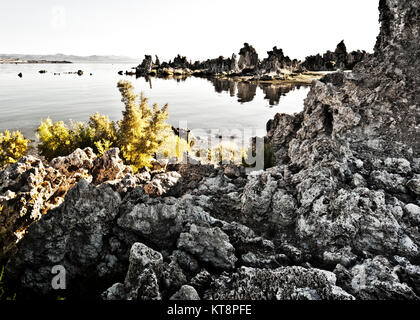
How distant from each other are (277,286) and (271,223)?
Result: 3896 millimetres

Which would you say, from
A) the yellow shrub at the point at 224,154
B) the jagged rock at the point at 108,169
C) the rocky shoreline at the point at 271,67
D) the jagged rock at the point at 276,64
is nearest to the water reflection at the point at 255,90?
the rocky shoreline at the point at 271,67

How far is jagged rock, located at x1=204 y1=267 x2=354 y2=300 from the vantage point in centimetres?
544

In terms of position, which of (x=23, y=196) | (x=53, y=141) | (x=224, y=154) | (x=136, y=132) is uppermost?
(x=136, y=132)

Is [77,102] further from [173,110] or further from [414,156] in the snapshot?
[414,156]

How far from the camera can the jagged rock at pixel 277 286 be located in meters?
5.44

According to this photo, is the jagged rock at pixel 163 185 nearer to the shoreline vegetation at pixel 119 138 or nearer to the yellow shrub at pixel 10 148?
the shoreline vegetation at pixel 119 138

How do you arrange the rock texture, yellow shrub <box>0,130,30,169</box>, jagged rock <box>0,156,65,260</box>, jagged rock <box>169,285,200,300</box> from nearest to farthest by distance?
jagged rock <box>169,285,200,300</box>
jagged rock <box>0,156,65,260</box>
yellow shrub <box>0,130,30,169</box>
the rock texture

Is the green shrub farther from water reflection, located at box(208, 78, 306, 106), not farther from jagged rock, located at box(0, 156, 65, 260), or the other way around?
water reflection, located at box(208, 78, 306, 106)

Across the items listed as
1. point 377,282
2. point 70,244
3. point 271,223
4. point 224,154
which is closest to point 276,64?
point 224,154

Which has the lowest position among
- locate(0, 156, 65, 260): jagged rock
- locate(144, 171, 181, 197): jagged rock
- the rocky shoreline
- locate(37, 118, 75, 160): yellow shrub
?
locate(144, 171, 181, 197): jagged rock

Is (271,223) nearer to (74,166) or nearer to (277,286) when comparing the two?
(277,286)

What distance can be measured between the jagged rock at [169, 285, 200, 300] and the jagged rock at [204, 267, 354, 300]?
366mm

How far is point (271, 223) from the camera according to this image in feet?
31.2

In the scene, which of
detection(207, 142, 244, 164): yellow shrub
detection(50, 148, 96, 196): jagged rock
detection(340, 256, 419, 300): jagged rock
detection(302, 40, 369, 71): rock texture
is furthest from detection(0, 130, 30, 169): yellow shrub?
detection(302, 40, 369, 71): rock texture
